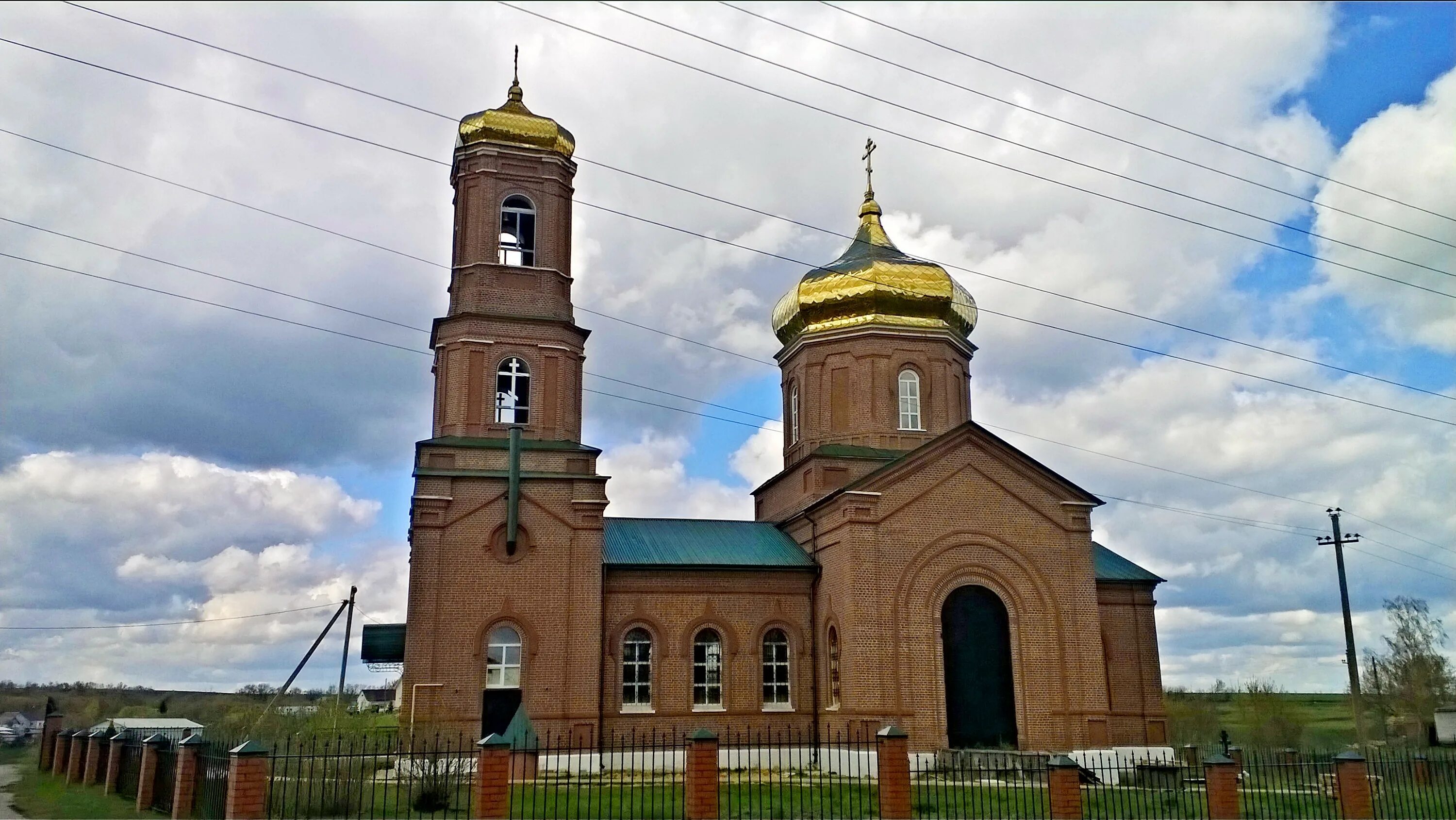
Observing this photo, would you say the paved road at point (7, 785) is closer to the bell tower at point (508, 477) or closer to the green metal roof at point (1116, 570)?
the bell tower at point (508, 477)

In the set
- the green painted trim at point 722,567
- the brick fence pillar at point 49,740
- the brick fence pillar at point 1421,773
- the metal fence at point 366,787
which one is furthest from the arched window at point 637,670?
the brick fence pillar at point 1421,773

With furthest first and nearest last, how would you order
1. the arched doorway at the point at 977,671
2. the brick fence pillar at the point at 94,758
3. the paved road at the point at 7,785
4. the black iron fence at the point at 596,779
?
1. the arched doorway at the point at 977,671
2. the brick fence pillar at the point at 94,758
3. the paved road at the point at 7,785
4. the black iron fence at the point at 596,779

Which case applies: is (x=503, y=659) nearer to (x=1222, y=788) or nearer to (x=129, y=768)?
(x=129, y=768)

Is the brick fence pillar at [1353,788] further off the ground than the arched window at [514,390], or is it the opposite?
the arched window at [514,390]

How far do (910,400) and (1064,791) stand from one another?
1431 cm

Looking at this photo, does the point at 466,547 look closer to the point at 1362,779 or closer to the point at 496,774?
the point at 496,774

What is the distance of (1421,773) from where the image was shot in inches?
828

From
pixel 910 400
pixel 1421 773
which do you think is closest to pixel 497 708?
pixel 910 400

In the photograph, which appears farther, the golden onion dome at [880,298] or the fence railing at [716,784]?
the golden onion dome at [880,298]

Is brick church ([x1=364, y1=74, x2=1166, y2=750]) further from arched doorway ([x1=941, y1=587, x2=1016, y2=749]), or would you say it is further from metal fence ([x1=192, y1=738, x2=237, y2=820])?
metal fence ([x1=192, y1=738, x2=237, y2=820])

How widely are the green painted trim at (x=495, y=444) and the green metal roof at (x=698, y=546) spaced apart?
229 cm

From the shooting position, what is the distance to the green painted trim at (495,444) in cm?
2288

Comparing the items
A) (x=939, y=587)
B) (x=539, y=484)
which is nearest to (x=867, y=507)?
(x=939, y=587)

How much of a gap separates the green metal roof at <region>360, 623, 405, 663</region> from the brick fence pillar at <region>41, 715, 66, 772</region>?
345 inches
